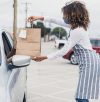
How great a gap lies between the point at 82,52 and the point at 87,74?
0.28 metres

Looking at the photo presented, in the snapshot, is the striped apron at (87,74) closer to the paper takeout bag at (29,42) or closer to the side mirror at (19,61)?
the paper takeout bag at (29,42)

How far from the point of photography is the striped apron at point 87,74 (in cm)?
543

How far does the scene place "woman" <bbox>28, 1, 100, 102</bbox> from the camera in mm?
5422

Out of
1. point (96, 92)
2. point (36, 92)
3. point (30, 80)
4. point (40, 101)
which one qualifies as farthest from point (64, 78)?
point (96, 92)

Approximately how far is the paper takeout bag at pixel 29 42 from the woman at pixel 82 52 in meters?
0.14

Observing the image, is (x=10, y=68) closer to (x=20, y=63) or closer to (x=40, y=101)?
(x=20, y=63)

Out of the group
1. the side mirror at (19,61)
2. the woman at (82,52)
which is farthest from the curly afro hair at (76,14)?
the side mirror at (19,61)

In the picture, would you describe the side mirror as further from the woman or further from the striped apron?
the striped apron

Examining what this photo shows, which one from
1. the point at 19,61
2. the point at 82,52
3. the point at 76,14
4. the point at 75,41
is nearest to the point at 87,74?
the point at 82,52

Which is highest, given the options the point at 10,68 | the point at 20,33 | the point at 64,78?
the point at 20,33

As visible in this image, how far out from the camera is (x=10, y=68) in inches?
198

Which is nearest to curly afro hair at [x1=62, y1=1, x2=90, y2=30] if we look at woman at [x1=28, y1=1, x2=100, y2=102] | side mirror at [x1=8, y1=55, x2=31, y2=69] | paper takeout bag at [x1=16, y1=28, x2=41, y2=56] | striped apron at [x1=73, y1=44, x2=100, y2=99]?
woman at [x1=28, y1=1, x2=100, y2=102]

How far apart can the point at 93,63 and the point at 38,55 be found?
0.71 metres

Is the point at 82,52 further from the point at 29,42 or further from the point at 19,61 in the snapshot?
the point at 19,61
